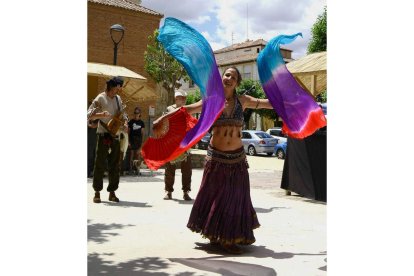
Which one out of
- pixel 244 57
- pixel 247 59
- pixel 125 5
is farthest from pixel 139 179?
pixel 244 57

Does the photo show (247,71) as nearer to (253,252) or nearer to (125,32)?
(125,32)

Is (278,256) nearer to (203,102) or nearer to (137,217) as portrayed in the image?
(203,102)

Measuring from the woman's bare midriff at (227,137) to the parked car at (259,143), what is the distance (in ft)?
73.1

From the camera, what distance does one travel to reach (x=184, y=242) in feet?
17.1

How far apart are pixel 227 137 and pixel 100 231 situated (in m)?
1.93

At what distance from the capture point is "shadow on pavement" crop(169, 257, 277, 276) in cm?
412

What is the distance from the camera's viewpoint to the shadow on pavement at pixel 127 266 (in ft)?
13.3

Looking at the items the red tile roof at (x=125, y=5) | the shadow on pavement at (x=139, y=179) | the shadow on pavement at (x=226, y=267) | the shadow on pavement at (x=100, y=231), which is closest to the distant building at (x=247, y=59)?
the red tile roof at (x=125, y=5)

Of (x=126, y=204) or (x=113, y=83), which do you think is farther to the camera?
(x=126, y=204)

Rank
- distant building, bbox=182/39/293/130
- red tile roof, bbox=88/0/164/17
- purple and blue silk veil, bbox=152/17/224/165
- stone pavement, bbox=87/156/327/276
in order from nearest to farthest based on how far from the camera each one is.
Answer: stone pavement, bbox=87/156/327/276 < purple and blue silk veil, bbox=152/17/224/165 < red tile roof, bbox=88/0/164/17 < distant building, bbox=182/39/293/130

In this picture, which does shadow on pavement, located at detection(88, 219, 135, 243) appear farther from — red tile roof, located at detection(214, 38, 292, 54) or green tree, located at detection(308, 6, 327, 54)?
red tile roof, located at detection(214, 38, 292, 54)

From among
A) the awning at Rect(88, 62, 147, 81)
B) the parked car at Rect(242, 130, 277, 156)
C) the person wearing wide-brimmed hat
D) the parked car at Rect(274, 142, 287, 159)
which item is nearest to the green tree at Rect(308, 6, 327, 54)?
the parked car at Rect(242, 130, 277, 156)

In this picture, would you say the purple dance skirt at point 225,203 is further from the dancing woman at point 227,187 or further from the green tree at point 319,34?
the green tree at point 319,34

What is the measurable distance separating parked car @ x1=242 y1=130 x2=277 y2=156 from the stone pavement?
18.7m
